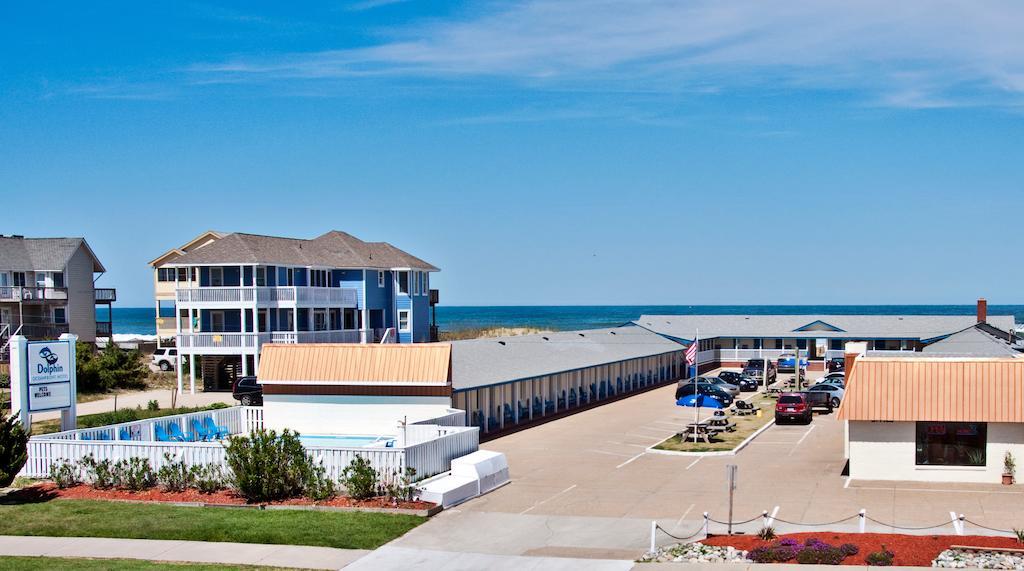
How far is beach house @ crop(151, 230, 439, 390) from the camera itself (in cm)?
5525

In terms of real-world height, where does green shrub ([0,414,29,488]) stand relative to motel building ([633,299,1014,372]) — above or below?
above

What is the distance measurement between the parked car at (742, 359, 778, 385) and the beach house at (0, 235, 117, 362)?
1704 inches

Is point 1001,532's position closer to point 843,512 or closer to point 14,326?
point 843,512

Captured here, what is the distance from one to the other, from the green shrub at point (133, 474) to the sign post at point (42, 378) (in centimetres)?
366

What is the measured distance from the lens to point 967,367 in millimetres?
29406

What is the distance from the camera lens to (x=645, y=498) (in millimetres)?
26734

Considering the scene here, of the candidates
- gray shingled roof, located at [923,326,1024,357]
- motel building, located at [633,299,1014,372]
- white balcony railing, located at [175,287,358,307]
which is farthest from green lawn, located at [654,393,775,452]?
motel building, located at [633,299,1014,372]

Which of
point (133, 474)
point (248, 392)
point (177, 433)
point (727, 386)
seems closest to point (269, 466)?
point (133, 474)

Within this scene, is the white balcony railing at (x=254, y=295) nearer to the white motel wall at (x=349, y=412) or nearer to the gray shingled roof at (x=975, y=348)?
the white motel wall at (x=349, y=412)

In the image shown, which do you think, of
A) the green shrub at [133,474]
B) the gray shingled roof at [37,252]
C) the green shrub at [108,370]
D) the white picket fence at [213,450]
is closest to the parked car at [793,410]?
the white picket fence at [213,450]

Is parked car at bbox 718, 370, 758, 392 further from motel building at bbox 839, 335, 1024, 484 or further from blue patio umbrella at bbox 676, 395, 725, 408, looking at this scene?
motel building at bbox 839, 335, 1024, 484

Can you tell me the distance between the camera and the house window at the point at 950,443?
28953mm

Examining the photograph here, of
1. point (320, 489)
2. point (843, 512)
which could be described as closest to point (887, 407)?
point (843, 512)

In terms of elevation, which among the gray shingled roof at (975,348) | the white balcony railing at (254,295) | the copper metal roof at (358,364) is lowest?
the gray shingled roof at (975,348)
